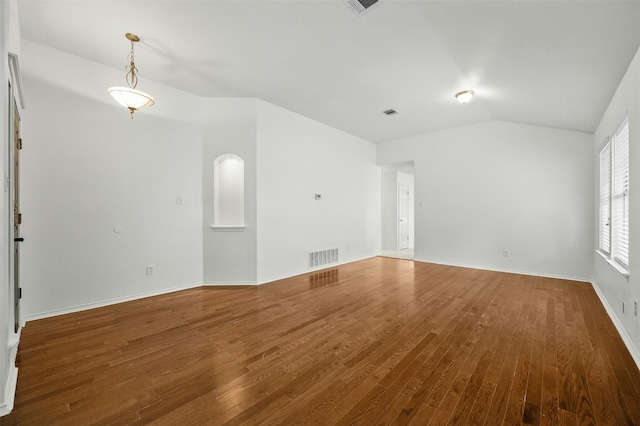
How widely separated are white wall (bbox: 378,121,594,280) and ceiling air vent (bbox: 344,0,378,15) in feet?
14.5

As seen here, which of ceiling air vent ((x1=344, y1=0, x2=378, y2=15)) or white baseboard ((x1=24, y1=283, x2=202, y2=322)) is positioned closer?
ceiling air vent ((x1=344, y1=0, x2=378, y2=15))

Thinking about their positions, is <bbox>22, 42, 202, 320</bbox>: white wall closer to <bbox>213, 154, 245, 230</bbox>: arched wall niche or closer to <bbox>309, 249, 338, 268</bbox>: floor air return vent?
<bbox>213, 154, 245, 230</bbox>: arched wall niche

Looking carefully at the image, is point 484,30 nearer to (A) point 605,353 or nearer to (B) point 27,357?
(A) point 605,353

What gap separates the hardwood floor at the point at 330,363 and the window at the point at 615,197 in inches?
30.5

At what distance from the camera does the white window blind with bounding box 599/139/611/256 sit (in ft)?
11.9

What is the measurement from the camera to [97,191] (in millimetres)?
3512

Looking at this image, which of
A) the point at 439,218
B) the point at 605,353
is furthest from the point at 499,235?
the point at 605,353

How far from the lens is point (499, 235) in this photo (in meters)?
5.50

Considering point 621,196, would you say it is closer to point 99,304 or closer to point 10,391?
point 10,391

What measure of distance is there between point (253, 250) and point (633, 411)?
4.24 meters

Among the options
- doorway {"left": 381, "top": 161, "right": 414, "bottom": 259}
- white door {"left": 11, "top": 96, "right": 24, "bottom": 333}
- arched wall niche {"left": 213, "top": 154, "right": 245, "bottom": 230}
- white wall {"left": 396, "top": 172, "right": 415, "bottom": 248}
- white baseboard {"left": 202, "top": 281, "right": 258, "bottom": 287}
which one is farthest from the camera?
white wall {"left": 396, "top": 172, "right": 415, "bottom": 248}

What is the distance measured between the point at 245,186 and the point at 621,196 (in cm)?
496

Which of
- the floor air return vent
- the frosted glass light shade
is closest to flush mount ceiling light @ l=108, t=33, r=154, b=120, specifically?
the frosted glass light shade

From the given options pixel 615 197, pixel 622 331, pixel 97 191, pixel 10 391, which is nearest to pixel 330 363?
pixel 10 391
